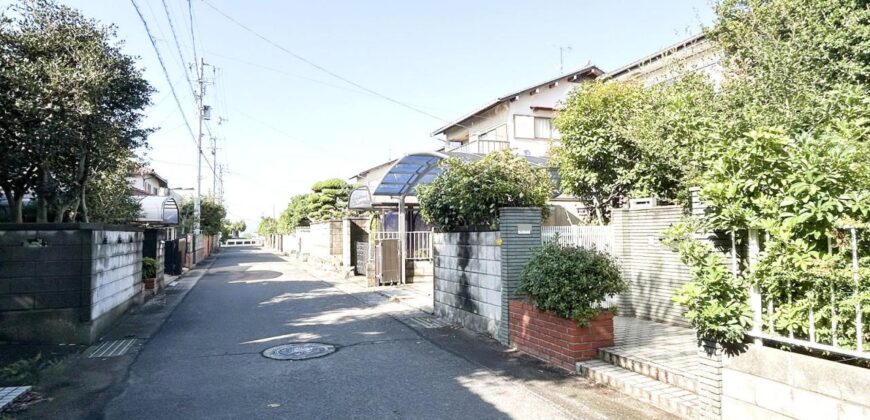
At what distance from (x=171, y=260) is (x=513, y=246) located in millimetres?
17886

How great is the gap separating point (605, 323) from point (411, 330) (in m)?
3.62

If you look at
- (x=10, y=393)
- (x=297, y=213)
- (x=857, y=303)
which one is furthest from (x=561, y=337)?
(x=297, y=213)

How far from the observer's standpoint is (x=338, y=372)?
575 cm

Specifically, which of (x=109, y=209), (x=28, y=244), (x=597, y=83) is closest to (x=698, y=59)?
(x=597, y=83)

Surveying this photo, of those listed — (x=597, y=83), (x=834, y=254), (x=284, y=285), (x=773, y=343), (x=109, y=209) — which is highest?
(x=597, y=83)

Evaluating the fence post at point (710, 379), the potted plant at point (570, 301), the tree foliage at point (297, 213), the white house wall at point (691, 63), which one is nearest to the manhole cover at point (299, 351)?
the potted plant at point (570, 301)

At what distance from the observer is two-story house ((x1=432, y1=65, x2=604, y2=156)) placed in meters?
21.4

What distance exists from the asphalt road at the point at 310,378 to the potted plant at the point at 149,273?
13.1 ft

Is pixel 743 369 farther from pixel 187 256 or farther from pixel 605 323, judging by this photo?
pixel 187 256

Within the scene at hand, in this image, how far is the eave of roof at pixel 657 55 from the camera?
9945 mm

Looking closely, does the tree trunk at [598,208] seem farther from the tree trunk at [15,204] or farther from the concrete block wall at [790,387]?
the tree trunk at [15,204]

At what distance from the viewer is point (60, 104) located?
757cm

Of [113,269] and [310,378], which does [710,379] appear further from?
[113,269]

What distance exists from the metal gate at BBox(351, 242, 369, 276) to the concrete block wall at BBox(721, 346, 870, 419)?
45.2 feet
